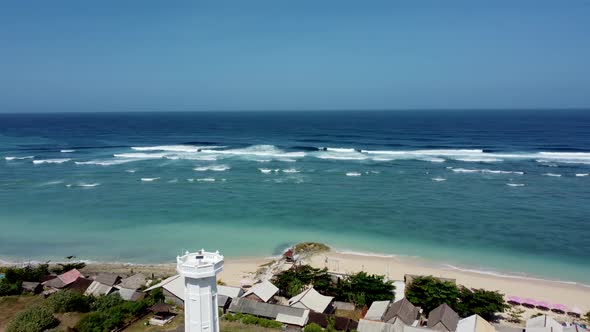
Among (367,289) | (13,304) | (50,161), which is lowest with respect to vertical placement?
(13,304)

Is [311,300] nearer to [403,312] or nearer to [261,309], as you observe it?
[261,309]

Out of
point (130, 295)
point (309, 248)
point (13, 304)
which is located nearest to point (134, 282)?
point (130, 295)

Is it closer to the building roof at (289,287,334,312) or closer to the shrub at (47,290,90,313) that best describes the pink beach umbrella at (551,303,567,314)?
the building roof at (289,287,334,312)

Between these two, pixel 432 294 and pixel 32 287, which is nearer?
pixel 432 294

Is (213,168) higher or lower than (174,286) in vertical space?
higher

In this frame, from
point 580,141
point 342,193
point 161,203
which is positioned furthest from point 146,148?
point 580,141

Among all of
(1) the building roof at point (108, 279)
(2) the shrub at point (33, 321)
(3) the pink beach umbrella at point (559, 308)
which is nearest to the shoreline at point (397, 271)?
(3) the pink beach umbrella at point (559, 308)

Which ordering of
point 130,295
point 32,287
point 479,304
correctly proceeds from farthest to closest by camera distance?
point 32,287
point 130,295
point 479,304

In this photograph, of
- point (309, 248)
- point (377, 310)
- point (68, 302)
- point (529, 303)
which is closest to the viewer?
point (377, 310)
